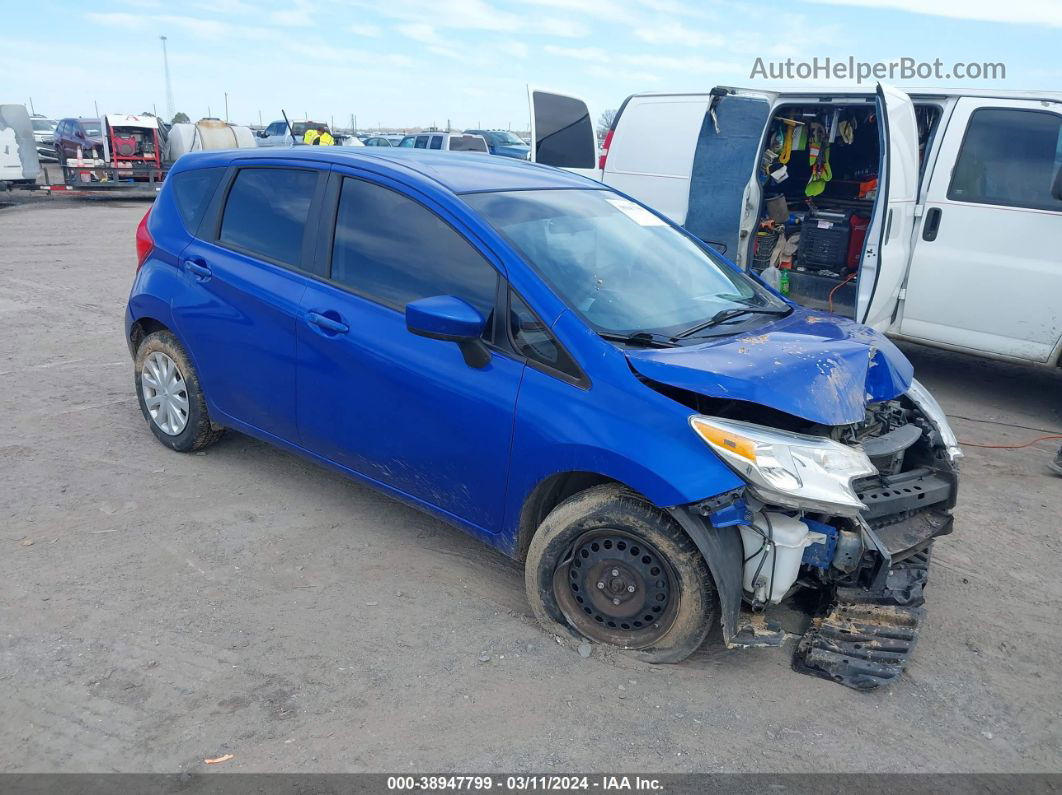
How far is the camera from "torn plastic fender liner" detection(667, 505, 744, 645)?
2.93 metres

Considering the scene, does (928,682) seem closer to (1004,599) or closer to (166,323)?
(1004,599)

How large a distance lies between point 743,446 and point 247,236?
280 centimetres

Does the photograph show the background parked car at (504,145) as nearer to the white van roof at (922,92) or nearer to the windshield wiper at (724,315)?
the white van roof at (922,92)

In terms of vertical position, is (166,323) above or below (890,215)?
below

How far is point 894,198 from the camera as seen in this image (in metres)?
6.23

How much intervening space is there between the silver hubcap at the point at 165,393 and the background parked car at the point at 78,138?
1866 centimetres

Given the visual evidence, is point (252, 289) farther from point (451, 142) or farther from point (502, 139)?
point (502, 139)

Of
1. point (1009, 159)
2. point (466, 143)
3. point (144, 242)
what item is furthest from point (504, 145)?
point (144, 242)

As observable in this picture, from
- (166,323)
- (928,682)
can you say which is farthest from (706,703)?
(166,323)

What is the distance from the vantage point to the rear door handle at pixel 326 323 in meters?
3.75

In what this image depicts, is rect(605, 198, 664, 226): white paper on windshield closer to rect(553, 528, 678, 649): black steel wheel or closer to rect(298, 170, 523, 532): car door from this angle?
rect(298, 170, 523, 532): car door

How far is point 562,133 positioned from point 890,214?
4441mm

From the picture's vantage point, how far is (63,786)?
99.7 inches

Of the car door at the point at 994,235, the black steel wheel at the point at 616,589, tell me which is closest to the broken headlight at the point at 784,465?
the black steel wheel at the point at 616,589
